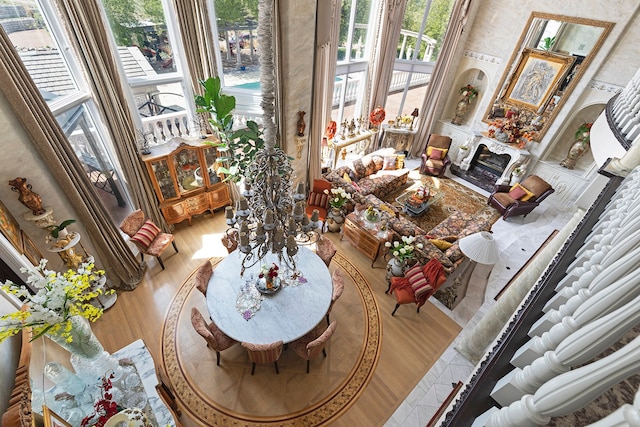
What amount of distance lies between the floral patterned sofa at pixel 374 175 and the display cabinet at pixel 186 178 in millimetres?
2544

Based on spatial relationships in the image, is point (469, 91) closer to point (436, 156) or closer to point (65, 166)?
point (436, 156)

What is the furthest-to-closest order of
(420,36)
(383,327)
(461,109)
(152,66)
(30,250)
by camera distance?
(461,109), (420,36), (152,66), (383,327), (30,250)

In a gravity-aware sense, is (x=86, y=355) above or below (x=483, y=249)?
below

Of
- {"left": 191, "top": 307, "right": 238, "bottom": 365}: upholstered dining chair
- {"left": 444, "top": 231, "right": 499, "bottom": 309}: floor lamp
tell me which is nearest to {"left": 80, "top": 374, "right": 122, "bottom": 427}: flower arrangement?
{"left": 191, "top": 307, "right": 238, "bottom": 365}: upholstered dining chair

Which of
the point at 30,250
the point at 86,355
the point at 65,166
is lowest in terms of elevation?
the point at 86,355

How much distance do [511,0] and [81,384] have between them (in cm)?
1076

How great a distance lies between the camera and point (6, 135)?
3457 mm

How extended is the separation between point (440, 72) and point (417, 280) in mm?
6491

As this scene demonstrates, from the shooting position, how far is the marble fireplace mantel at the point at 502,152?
7.98 meters

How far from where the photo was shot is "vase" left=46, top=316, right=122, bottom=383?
10.0 feet

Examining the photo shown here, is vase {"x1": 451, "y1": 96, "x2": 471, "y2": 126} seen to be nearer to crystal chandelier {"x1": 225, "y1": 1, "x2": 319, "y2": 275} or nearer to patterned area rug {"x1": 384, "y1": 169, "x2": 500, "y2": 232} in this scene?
patterned area rug {"x1": 384, "y1": 169, "x2": 500, "y2": 232}

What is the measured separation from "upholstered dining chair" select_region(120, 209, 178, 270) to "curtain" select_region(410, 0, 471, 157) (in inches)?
306

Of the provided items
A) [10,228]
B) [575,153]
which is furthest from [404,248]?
[575,153]

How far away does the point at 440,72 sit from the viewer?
852 centimetres
